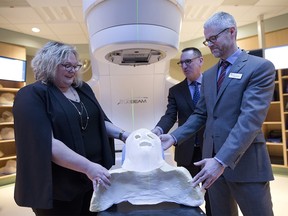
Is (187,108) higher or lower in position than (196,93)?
lower

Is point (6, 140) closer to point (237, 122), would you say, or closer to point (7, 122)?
point (7, 122)

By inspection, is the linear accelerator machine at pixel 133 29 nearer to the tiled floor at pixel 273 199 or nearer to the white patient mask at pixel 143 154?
the white patient mask at pixel 143 154

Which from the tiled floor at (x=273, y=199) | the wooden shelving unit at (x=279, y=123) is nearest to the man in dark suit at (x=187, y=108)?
the tiled floor at (x=273, y=199)

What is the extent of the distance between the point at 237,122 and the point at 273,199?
2.32 meters

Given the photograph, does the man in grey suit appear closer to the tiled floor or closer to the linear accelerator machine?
the linear accelerator machine

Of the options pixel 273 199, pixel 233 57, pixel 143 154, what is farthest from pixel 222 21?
pixel 273 199

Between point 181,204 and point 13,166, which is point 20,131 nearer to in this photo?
point 181,204

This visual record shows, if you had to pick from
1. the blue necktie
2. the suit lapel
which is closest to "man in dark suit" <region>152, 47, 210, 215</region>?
the blue necktie

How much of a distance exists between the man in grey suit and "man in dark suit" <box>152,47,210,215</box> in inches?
18.3

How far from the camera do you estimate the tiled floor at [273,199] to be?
265 centimetres

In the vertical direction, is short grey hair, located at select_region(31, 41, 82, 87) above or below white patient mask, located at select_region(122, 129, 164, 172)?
above

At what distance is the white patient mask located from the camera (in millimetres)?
875

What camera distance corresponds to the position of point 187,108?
174 centimetres

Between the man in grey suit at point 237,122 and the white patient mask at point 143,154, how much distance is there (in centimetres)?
17
